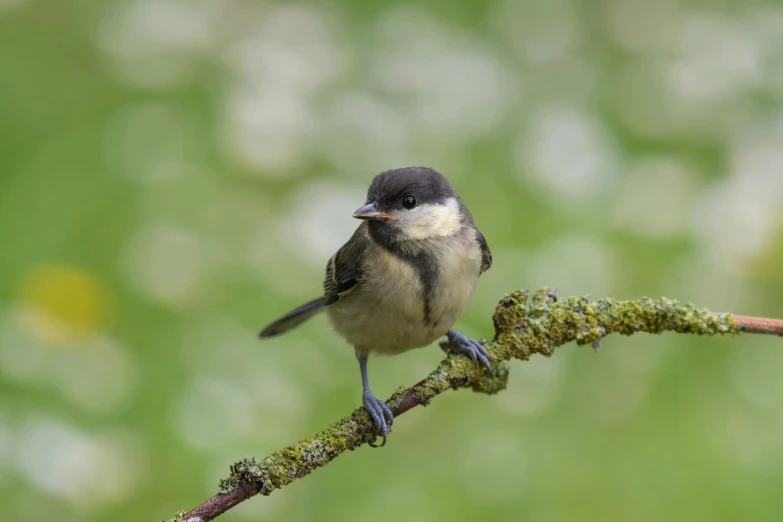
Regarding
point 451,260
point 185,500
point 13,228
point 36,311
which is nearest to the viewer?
point 451,260

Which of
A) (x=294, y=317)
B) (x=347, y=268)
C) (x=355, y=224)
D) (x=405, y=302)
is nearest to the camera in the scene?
(x=405, y=302)

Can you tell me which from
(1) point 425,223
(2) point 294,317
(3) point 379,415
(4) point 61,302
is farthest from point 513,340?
(4) point 61,302

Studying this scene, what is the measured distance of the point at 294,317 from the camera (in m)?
3.14

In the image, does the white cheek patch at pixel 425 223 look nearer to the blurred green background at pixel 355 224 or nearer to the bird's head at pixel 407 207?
the bird's head at pixel 407 207

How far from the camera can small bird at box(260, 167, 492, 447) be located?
2607 mm

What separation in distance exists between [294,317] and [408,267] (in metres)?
0.67

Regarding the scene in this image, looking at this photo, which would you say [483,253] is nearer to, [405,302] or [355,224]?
[405,302]

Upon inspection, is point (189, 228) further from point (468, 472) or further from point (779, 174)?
point (779, 174)

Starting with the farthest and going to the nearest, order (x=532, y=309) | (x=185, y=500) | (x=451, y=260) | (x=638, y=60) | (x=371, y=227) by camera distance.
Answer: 1. (x=638, y=60)
2. (x=185, y=500)
3. (x=371, y=227)
4. (x=451, y=260)
5. (x=532, y=309)

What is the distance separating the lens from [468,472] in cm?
331

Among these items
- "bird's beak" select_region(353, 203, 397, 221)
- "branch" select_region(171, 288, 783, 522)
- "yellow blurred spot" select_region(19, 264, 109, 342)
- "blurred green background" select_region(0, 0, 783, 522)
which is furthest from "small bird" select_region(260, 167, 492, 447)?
"yellow blurred spot" select_region(19, 264, 109, 342)

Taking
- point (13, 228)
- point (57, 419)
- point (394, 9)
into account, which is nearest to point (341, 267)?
point (57, 419)

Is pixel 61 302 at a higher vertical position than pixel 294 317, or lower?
higher

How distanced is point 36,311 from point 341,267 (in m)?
1.61
